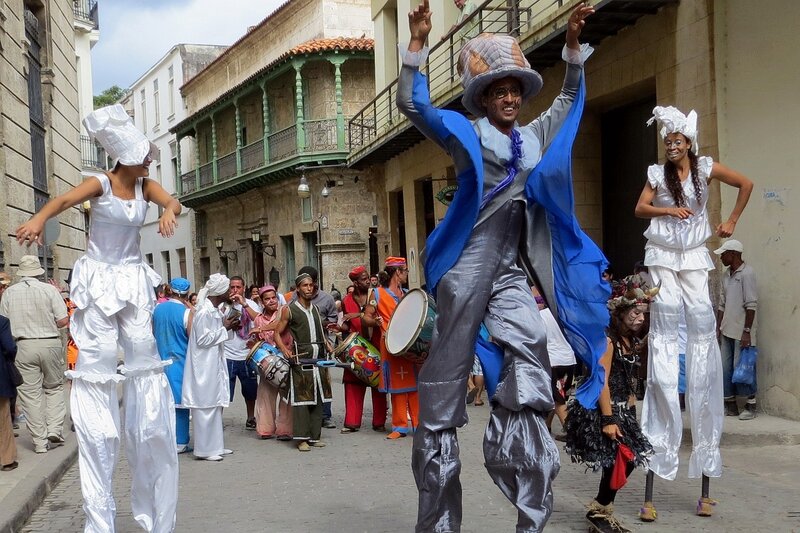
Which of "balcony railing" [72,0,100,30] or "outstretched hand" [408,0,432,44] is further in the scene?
A: "balcony railing" [72,0,100,30]

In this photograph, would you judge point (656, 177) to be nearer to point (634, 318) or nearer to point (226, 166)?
point (634, 318)

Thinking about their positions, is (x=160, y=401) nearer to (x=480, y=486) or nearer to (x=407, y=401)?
(x=480, y=486)

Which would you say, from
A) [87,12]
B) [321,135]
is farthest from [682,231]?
[87,12]

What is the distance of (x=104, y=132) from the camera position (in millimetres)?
4957

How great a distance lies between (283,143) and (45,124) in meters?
13.7

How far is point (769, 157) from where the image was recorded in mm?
9523

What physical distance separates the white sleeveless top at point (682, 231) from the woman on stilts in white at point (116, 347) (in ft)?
9.93

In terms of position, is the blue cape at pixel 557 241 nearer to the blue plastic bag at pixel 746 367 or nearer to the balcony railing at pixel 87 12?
the blue plastic bag at pixel 746 367

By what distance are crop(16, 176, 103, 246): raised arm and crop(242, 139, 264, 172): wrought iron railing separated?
28.7 m

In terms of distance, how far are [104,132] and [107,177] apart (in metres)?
0.25

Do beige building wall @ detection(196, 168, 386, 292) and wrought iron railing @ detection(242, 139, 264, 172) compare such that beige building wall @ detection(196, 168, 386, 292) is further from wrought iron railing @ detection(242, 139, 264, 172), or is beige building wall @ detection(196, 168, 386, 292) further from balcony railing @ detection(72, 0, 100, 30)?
balcony railing @ detection(72, 0, 100, 30)

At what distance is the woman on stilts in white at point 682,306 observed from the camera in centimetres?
581

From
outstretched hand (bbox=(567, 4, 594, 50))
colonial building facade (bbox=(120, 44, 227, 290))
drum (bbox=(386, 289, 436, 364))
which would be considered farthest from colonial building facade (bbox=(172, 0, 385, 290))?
outstretched hand (bbox=(567, 4, 594, 50))

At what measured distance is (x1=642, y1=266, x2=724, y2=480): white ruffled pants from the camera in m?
5.79
